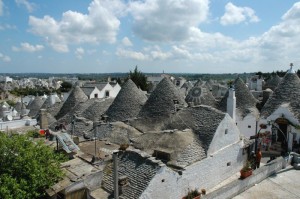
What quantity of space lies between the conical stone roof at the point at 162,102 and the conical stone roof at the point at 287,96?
6.97 m

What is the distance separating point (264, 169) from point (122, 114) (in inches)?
522

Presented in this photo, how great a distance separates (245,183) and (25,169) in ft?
28.5

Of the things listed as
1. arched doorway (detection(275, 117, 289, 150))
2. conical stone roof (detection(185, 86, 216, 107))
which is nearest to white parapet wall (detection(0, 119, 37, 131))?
conical stone roof (detection(185, 86, 216, 107))

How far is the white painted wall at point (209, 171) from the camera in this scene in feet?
39.3

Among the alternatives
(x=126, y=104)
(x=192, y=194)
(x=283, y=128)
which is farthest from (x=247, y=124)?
(x=192, y=194)

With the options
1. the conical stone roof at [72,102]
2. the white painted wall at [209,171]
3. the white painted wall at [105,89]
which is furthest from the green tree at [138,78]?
the white painted wall at [209,171]

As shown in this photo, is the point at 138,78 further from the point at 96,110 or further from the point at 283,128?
the point at 283,128

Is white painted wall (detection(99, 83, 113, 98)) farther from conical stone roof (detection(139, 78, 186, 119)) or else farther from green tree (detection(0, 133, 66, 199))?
green tree (detection(0, 133, 66, 199))

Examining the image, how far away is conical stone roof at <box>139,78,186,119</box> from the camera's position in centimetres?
2169

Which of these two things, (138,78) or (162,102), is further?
(138,78)

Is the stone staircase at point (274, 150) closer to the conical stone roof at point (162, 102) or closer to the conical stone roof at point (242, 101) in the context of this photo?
the conical stone roof at point (242, 101)

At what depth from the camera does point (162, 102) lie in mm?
22203

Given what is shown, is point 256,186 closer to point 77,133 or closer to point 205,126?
point 205,126

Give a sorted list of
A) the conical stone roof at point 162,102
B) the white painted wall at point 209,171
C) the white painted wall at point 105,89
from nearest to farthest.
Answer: the white painted wall at point 209,171 → the conical stone roof at point 162,102 → the white painted wall at point 105,89
